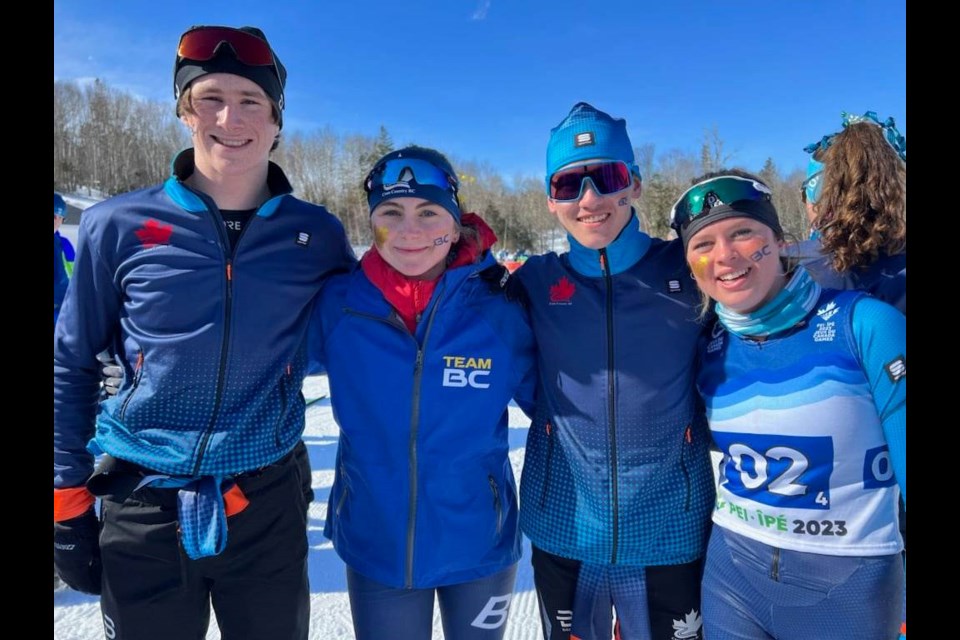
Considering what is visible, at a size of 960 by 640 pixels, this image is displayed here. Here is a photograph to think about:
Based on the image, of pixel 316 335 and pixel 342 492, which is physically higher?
pixel 316 335

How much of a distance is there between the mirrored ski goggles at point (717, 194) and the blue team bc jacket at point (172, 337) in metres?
1.47

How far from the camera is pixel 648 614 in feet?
6.39

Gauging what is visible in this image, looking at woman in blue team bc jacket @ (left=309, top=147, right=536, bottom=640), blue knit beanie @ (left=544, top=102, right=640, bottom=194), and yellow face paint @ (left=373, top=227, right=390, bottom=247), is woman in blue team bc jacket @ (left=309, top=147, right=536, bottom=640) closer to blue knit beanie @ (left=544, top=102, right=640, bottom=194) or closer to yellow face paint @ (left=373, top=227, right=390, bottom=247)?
yellow face paint @ (left=373, top=227, right=390, bottom=247)

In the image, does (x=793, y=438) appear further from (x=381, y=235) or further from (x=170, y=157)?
(x=170, y=157)

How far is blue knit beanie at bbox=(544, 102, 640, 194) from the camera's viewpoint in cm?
211

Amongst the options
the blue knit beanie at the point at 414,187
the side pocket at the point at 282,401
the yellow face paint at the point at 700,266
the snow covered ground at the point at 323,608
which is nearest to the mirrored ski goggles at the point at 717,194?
the yellow face paint at the point at 700,266

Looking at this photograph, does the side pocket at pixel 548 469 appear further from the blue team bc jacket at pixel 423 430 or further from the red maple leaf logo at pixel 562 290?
the red maple leaf logo at pixel 562 290

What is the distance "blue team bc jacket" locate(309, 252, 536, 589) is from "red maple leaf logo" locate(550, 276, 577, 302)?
0.74 feet

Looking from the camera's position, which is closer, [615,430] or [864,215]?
[615,430]

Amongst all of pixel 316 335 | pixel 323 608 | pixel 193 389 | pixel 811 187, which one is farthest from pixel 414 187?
pixel 323 608

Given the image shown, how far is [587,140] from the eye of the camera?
2117mm

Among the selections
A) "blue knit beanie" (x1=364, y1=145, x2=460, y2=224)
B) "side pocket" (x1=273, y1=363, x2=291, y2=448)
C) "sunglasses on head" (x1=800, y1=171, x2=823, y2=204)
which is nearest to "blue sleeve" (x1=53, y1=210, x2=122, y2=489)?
"side pocket" (x1=273, y1=363, x2=291, y2=448)

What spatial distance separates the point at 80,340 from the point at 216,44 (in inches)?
45.6

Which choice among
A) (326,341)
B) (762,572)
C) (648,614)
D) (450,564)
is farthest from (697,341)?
(326,341)
